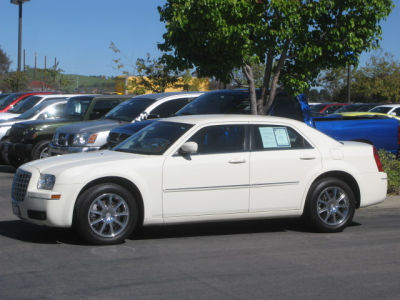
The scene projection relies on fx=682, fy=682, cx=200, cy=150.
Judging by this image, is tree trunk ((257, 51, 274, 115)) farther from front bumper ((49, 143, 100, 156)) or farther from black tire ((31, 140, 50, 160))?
black tire ((31, 140, 50, 160))

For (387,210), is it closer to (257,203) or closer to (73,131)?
(257,203)

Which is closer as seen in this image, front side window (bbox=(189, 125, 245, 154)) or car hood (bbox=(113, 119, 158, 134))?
front side window (bbox=(189, 125, 245, 154))

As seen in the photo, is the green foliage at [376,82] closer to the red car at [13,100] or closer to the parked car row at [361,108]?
the parked car row at [361,108]

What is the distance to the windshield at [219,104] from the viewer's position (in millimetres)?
13289

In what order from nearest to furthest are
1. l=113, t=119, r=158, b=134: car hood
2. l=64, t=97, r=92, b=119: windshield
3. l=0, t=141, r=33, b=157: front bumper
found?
l=113, t=119, r=158, b=134: car hood, l=0, t=141, r=33, b=157: front bumper, l=64, t=97, r=92, b=119: windshield

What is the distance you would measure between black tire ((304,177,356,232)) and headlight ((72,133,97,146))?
6.23 m

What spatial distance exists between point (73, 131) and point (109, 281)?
820 centimetres

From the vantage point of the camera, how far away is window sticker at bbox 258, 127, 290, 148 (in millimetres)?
8703

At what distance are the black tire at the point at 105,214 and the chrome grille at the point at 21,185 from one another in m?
0.70

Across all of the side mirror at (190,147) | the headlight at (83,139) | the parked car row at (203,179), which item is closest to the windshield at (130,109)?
the headlight at (83,139)

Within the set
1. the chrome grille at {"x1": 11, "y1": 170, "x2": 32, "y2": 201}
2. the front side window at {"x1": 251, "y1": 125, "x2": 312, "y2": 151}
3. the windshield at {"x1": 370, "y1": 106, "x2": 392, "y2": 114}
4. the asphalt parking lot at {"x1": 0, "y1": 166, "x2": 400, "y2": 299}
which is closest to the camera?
the asphalt parking lot at {"x1": 0, "y1": 166, "x2": 400, "y2": 299}

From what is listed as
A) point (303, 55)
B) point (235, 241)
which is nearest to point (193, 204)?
point (235, 241)

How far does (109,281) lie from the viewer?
625 cm

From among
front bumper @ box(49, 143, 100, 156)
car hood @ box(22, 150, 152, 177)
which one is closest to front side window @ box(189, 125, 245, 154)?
car hood @ box(22, 150, 152, 177)
